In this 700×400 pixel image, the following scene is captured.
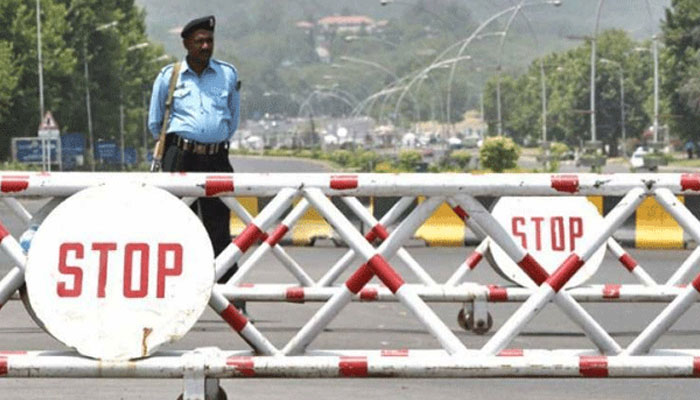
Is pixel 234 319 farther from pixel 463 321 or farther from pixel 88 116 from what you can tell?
pixel 88 116

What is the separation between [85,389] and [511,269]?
3.20 meters

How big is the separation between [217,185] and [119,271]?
1.85 feet

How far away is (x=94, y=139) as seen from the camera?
92.8 m

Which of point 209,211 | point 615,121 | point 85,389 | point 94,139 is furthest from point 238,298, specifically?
point 615,121

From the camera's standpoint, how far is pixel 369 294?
38.1 ft

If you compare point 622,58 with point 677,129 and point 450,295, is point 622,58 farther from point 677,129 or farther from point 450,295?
point 450,295

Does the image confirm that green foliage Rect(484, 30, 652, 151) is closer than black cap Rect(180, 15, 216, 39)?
No

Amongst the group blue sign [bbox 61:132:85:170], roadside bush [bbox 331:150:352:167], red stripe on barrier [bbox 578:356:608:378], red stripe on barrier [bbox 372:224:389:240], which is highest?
red stripe on barrier [bbox 372:224:389:240]

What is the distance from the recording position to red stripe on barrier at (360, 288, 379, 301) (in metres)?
11.6

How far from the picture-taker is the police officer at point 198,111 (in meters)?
11.6

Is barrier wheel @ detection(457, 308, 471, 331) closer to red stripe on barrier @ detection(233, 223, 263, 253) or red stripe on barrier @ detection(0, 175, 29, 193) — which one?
red stripe on barrier @ detection(233, 223, 263, 253)

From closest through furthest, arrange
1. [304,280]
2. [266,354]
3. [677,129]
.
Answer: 1. [266,354]
2. [304,280]
3. [677,129]

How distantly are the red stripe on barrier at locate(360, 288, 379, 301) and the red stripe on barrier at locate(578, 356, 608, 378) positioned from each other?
3.65 m

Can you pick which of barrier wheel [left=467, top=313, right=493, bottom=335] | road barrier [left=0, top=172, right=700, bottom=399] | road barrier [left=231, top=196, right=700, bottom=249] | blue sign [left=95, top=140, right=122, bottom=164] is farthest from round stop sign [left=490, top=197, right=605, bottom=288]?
blue sign [left=95, top=140, right=122, bottom=164]
